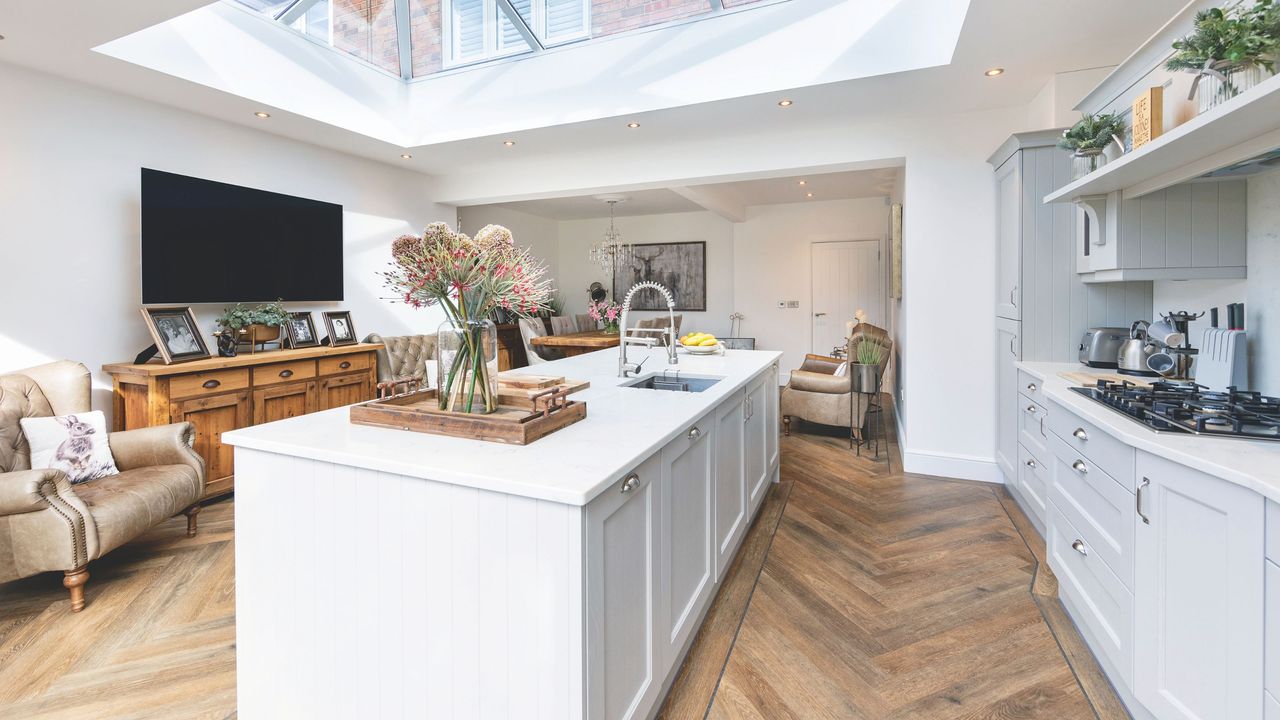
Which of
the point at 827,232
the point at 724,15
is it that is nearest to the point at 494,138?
the point at 724,15

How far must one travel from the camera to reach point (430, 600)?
136cm

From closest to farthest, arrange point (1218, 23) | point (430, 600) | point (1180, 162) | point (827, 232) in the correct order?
point (430, 600) < point (1218, 23) < point (1180, 162) < point (827, 232)

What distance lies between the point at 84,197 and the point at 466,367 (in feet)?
10.6

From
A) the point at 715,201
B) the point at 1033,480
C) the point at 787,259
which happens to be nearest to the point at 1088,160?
the point at 1033,480

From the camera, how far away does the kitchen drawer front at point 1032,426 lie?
275 cm

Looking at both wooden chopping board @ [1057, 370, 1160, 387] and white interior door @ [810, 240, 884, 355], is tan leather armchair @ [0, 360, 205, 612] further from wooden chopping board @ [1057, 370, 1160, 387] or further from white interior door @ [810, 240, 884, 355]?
white interior door @ [810, 240, 884, 355]

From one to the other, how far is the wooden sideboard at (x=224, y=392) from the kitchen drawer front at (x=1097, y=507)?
164 inches

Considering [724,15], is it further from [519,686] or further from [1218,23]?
[519,686]

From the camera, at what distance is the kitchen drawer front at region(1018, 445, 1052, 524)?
110 inches

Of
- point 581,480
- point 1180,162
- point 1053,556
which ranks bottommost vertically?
point 1053,556

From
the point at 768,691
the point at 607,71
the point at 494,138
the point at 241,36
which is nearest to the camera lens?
the point at 768,691

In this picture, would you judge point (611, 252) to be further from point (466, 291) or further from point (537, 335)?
point (466, 291)

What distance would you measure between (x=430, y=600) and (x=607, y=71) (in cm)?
356

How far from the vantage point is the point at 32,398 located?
2.77 metres
